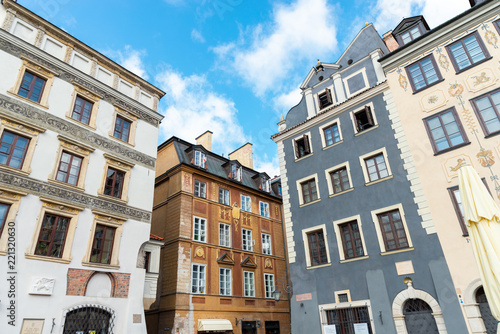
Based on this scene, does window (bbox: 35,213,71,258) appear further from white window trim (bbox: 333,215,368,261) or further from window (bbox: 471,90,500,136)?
window (bbox: 471,90,500,136)

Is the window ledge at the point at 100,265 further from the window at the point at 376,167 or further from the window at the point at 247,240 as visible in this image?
the window at the point at 376,167

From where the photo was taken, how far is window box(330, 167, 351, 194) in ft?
55.3

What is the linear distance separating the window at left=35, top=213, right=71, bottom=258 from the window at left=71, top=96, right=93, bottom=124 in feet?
17.5

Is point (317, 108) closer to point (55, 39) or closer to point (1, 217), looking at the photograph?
point (55, 39)

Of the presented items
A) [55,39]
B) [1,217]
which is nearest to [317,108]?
[55,39]

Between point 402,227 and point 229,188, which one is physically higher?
point 229,188

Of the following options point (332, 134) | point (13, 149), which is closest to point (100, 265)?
point (13, 149)

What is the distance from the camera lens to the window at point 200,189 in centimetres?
2368

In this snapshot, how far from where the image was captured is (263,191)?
29156 mm

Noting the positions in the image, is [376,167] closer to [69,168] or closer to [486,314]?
[486,314]

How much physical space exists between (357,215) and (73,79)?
53.8 ft

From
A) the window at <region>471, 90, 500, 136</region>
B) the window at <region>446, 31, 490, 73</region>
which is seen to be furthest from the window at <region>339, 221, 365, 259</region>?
the window at <region>446, 31, 490, 73</region>

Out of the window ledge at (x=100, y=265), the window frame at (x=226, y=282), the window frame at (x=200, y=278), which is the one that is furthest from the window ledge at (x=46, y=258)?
the window frame at (x=226, y=282)

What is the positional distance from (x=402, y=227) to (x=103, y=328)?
1407 centimetres
